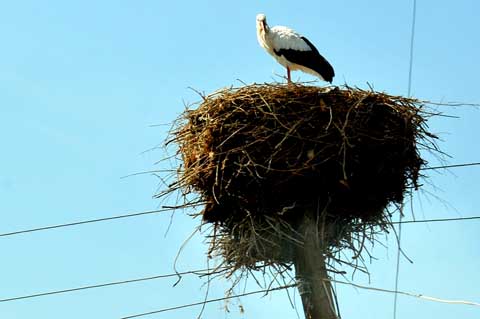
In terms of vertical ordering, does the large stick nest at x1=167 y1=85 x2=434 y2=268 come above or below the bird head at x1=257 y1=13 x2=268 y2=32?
below

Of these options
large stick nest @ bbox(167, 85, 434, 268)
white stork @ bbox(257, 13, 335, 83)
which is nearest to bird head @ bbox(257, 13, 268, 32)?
white stork @ bbox(257, 13, 335, 83)

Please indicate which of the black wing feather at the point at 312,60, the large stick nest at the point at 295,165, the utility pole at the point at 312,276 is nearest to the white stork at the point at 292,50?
the black wing feather at the point at 312,60

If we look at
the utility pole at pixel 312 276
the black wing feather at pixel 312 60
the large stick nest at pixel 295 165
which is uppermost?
the black wing feather at pixel 312 60

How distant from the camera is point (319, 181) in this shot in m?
6.60

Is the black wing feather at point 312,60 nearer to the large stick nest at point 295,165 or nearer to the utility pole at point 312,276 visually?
the large stick nest at point 295,165

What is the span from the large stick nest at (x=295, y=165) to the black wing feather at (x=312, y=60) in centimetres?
283

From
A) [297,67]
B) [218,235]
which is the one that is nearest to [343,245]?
[218,235]

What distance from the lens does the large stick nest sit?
6.57 metres

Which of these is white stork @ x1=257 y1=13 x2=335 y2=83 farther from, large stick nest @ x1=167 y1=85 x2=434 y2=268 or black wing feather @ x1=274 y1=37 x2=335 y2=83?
large stick nest @ x1=167 y1=85 x2=434 y2=268

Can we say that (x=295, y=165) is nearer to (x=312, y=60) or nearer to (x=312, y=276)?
(x=312, y=276)

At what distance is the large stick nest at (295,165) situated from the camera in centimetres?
657

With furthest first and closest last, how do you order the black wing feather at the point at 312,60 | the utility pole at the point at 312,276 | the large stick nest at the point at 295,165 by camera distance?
1. the black wing feather at the point at 312,60
2. the large stick nest at the point at 295,165
3. the utility pole at the point at 312,276

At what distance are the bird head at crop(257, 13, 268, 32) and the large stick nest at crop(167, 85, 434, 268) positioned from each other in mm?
3394

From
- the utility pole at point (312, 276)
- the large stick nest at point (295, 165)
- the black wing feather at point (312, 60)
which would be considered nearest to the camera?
the utility pole at point (312, 276)
